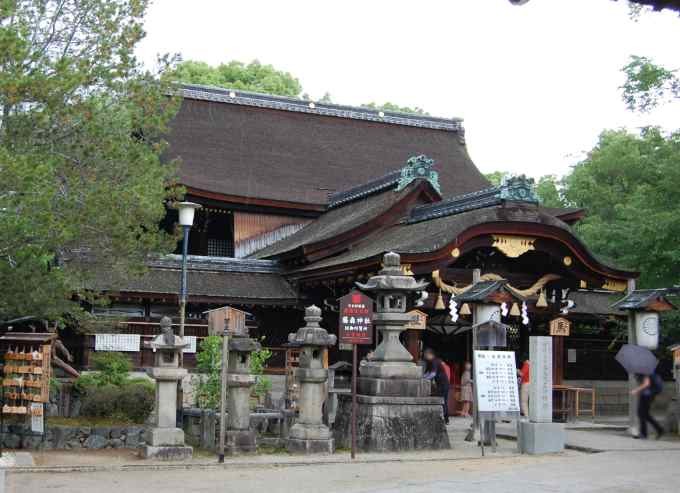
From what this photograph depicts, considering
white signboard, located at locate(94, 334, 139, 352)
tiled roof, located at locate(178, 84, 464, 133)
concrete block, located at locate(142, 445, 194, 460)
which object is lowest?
concrete block, located at locate(142, 445, 194, 460)

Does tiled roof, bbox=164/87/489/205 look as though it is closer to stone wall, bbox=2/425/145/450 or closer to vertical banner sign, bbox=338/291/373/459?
stone wall, bbox=2/425/145/450

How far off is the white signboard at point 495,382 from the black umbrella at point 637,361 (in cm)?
1119

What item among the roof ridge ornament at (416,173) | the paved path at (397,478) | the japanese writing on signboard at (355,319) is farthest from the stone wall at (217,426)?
the roof ridge ornament at (416,173)

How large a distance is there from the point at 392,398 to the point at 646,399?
1126cm

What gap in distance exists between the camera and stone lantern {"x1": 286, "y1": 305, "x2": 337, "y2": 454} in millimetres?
15156

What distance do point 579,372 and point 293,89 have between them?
1399 inches

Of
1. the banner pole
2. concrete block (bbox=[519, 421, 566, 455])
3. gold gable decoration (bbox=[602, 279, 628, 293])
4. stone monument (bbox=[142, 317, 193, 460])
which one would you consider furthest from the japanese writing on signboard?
gold gable decoration (bbox=[602, 279, 628, 293])

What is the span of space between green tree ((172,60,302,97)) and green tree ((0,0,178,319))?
125 feet

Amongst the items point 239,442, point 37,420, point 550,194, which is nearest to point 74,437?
point 37,420

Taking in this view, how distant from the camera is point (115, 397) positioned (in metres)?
16.3

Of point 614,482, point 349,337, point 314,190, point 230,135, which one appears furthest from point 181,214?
point 230,135

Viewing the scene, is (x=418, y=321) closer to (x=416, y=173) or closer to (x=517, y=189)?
(x=517, y=189)

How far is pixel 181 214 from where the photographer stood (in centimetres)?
1750

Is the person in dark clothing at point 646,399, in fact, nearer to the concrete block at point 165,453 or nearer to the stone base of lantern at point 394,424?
the concrete block at point 165,453
